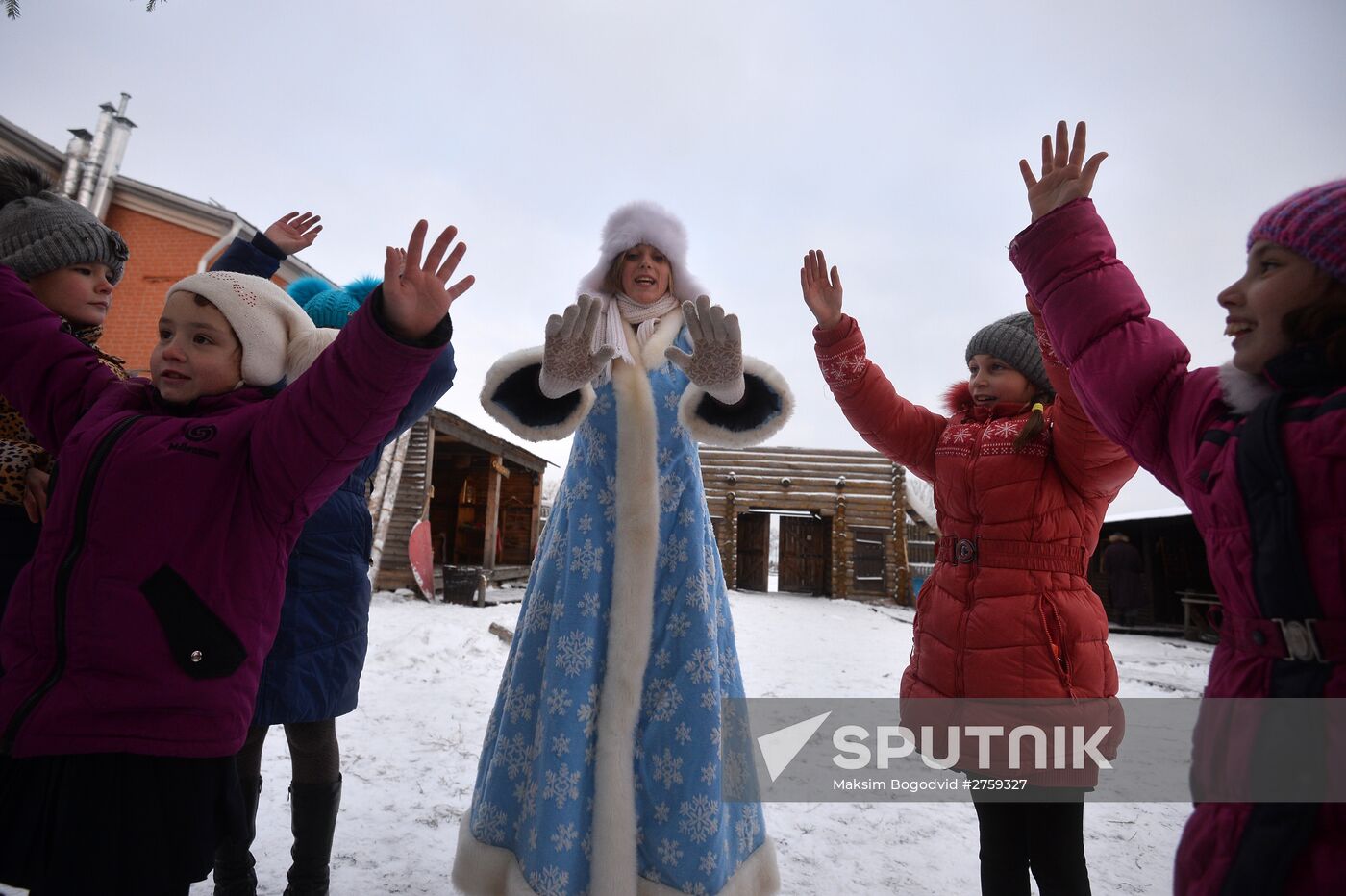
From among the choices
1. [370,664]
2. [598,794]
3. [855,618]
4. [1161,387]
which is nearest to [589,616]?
[598,794]

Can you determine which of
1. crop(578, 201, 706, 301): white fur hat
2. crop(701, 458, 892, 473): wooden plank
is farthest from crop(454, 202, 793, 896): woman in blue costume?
crop(701, 458, 892, 473): wooden plank

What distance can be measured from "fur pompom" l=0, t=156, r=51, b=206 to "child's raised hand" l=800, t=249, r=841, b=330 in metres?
2.44

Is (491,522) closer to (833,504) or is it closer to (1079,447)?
(833,504)

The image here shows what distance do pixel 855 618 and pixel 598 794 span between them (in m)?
11.4

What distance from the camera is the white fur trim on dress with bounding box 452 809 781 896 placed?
1839 mm

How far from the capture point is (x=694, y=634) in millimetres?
1984

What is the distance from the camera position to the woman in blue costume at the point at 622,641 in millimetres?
1835

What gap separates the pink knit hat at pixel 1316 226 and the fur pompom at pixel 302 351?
6.32 ft

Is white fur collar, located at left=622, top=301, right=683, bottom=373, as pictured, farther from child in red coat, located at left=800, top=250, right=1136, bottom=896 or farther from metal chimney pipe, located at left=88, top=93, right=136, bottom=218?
metal chimney pipe, located at left=88, top=93, right=136, bottom=218

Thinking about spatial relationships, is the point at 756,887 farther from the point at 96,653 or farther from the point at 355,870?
the point at 96,653

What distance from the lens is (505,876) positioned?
1.89 meters

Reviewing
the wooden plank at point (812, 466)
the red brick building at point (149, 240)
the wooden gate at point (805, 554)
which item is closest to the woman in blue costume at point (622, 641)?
the red brick building at point (149, 240)

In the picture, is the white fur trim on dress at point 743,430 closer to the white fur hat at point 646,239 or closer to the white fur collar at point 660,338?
the white fur collar at point 660,338

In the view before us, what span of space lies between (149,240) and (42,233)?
43.1ft
